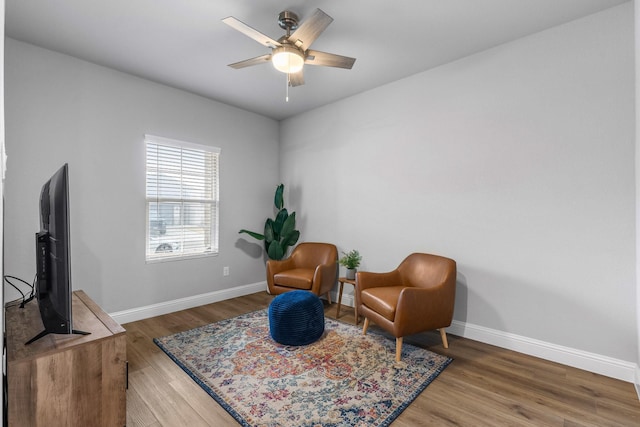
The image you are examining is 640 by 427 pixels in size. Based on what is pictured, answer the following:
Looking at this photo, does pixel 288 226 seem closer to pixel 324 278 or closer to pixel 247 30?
pixel 324 278

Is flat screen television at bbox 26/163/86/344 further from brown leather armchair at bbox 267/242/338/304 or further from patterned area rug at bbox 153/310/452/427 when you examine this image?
brown leather armchair at bbox 267/242/338/304

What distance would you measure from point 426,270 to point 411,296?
1.94 feet

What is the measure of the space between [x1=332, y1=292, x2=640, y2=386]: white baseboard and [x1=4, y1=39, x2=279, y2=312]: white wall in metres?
3.02

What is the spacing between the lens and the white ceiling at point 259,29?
7.13ft

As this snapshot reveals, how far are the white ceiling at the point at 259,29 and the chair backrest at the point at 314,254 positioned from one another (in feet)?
6.70

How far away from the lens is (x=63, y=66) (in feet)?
9.25

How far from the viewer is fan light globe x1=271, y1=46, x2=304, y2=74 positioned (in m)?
2.20

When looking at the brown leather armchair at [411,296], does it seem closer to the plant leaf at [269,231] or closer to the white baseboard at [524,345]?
the white baseboard at [524,345]

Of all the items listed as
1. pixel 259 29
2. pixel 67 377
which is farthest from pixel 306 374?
pixel 259 29

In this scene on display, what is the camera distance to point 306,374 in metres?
2.19

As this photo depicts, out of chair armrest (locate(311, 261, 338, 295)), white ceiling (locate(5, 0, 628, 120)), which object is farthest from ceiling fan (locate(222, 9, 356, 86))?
chair armrest (locate(311, 261, 338, 295))

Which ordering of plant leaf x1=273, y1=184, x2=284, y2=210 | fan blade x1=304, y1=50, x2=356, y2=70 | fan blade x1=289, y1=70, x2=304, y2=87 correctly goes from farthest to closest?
plant leaf x1=273, y1=184, x2=284, y2=210 → fan blade x1=289, y1=70, x2=304, y2=87 → fan blade x1=304, y1=50, x2=356, y2=70

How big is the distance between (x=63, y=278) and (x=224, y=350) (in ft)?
5.16

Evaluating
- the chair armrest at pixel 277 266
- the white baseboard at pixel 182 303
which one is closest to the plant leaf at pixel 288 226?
the chair armrest at pixel 277 266
